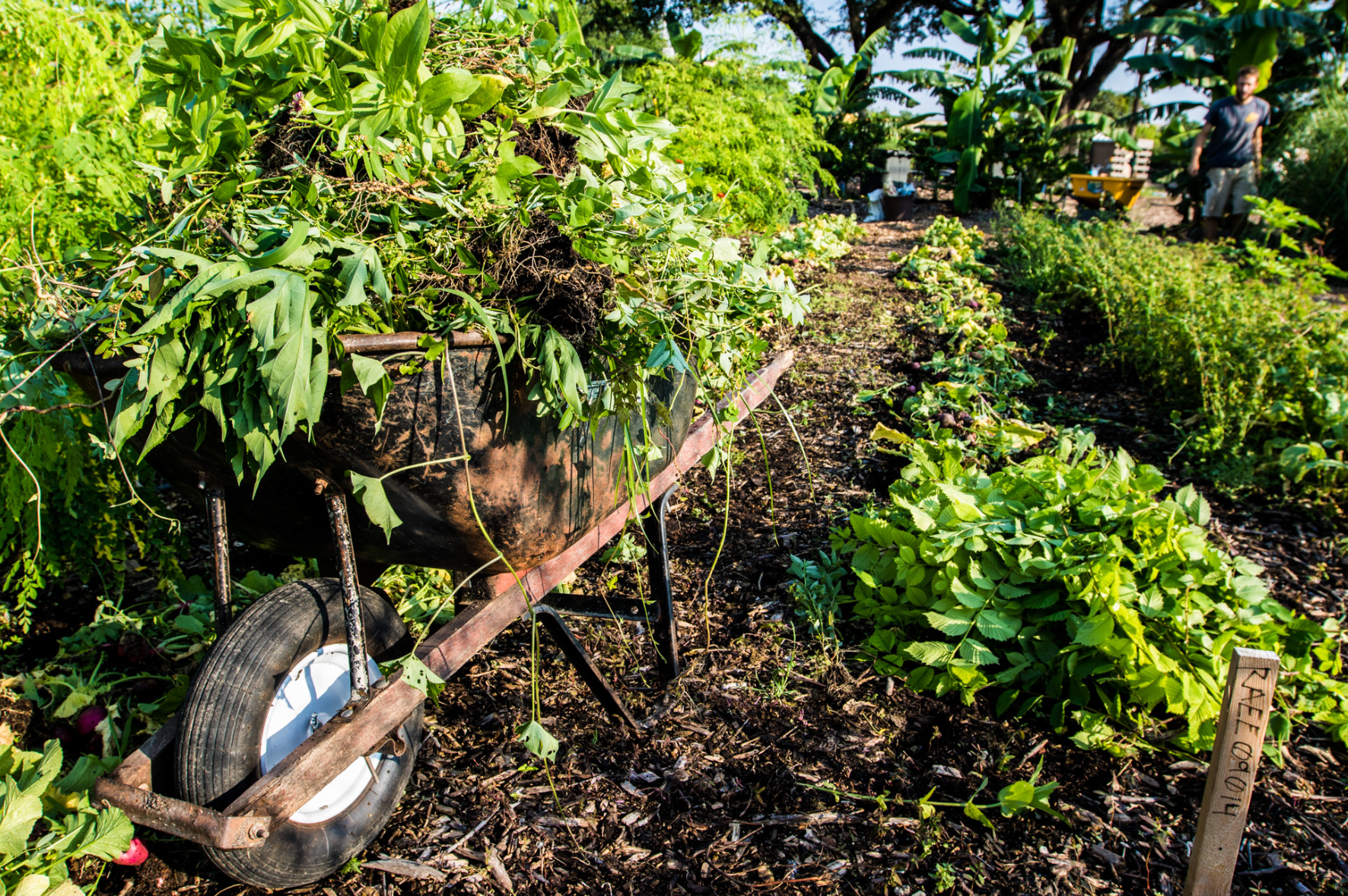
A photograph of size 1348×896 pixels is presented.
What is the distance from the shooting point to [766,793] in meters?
1.88

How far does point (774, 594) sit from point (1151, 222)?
1450cm

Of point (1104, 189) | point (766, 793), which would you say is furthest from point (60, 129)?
point (1104, 189)

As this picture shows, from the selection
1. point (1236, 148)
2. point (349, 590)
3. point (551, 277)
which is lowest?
point (349, 590)

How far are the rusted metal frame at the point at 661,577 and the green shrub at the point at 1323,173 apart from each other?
31.6 feet

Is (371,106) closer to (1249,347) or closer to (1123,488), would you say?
(1123,488)

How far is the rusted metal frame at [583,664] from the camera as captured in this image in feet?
5.81

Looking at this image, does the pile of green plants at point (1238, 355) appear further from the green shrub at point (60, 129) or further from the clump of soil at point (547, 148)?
the green shrub at point (60, 129)

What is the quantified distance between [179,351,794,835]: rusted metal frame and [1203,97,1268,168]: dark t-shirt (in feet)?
30.3

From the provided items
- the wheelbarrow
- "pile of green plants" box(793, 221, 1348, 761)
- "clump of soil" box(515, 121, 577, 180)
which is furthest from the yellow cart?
the wheelbarrow

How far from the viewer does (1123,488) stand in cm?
225

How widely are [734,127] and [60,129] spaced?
15.5 ft

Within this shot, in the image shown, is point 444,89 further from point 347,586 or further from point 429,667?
point 429,667

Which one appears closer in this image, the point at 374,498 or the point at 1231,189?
the point at 374,498

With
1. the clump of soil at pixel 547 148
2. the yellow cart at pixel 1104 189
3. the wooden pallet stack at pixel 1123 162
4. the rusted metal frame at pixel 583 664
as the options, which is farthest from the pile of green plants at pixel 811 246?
the wooden pallet stack at pixel 1123 162
